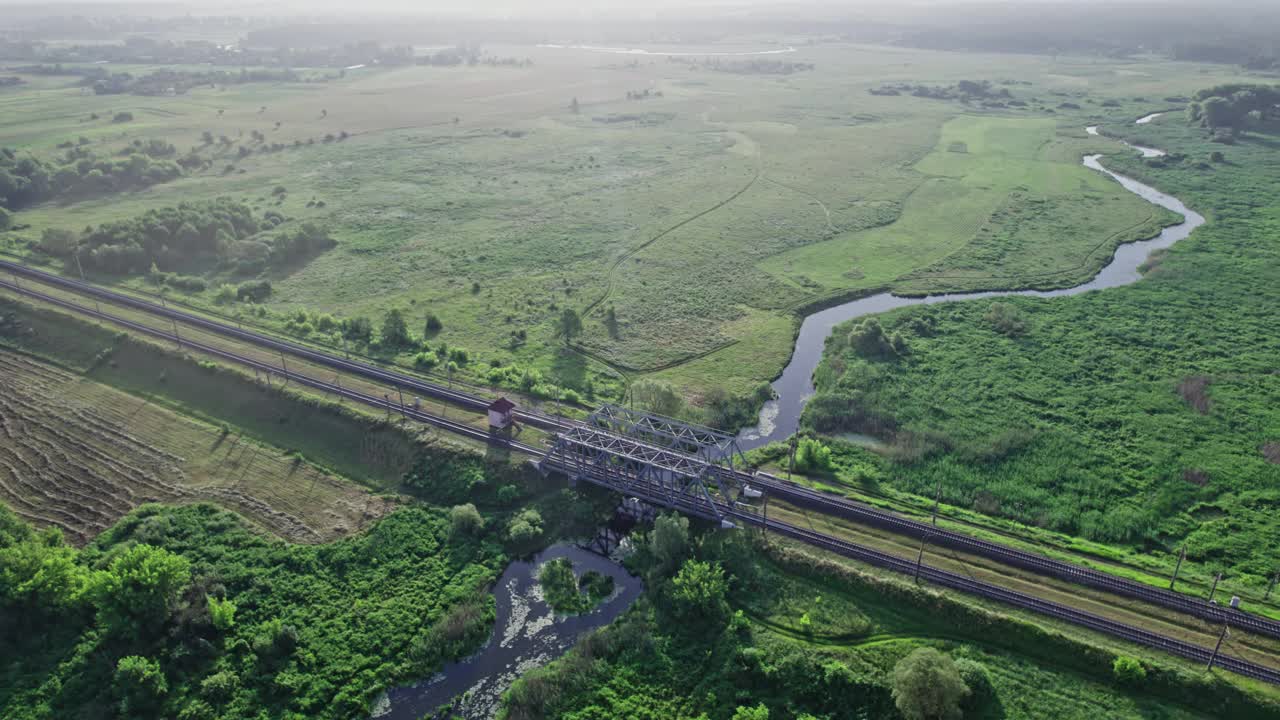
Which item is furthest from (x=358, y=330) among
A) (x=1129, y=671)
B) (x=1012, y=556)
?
(x=1129, y=671)

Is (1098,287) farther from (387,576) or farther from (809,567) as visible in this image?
(387,576)

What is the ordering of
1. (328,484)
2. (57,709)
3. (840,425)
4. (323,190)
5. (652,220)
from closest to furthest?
1. (57,709)
2. (328,484)
3. (840,425)
4. (652,220)
5. (323,190)

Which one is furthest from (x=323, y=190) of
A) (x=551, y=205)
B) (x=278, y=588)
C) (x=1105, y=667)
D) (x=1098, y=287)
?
(x=1105, y=667)

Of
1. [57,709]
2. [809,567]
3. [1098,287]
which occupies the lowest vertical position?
[57,709]

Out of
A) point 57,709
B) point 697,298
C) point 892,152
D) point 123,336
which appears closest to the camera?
point 57,709

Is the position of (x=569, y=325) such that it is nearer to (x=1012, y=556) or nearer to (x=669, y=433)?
(x=669, y=433)

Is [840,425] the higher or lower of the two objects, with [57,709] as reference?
higher

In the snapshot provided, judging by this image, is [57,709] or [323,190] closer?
[57,709]

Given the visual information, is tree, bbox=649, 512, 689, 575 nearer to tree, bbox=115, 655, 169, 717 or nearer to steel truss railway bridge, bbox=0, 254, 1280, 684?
steel truss railway bridge, bbox=0, 254, 1280, 684
